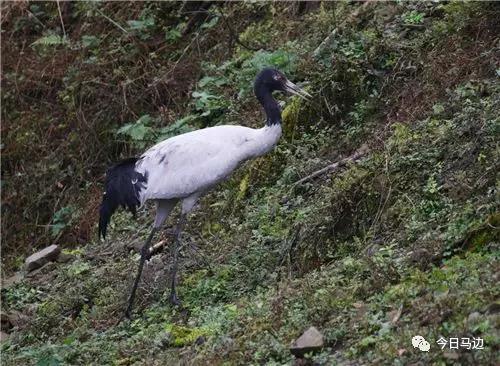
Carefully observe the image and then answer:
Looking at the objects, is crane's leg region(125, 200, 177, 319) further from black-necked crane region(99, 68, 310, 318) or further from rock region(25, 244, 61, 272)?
rock region(25, 244, 61, 272)

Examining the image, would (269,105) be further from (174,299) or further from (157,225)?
(174,299)

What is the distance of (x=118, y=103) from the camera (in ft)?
49.4

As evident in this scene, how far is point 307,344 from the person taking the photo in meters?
7.13

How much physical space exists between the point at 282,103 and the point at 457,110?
8.79ft

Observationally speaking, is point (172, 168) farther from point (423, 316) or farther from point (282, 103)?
point (423, 316)

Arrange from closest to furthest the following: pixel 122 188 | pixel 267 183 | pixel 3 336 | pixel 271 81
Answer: pixel 122 188
pixel 271 81
pixel 3 336
pixel 267 183

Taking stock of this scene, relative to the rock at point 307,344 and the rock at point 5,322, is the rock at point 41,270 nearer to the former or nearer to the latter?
the rock at point 5,322

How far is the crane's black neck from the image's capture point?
10.3 meters

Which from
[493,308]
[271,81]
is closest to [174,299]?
[271,81]

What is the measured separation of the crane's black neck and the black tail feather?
4.28 feet

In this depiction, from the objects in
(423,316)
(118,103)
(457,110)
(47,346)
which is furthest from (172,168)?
(118,103)

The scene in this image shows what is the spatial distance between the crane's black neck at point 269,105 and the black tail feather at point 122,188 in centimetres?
130

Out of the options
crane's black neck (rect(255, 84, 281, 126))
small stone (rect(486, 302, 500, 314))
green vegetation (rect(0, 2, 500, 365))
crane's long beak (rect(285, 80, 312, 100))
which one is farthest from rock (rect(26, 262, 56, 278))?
small stone (rect(486, 302, 500, 314))

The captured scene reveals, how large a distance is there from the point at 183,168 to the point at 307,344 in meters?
3.30
